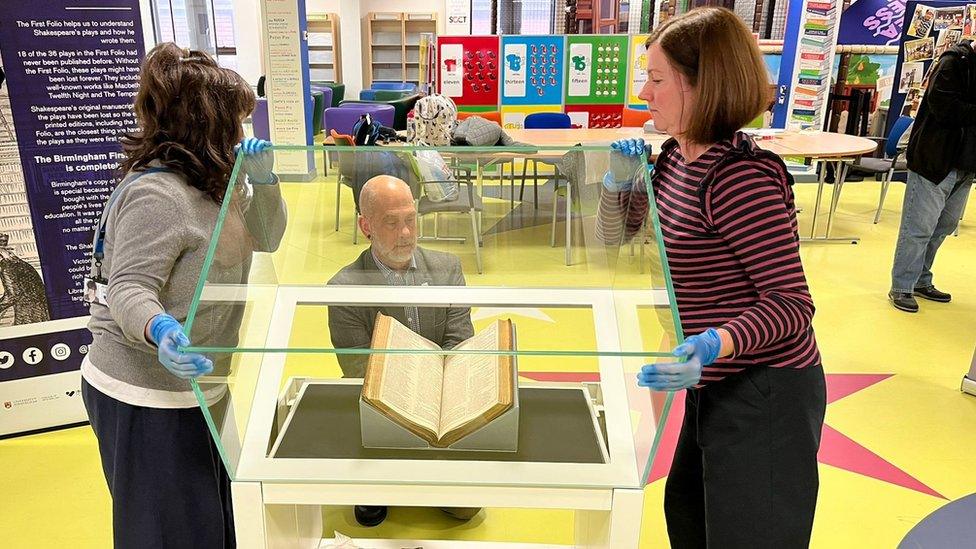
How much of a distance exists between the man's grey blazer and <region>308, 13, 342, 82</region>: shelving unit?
13.2 meters

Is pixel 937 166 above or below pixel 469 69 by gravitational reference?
below

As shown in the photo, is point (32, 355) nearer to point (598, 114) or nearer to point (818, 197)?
point (818, 197)

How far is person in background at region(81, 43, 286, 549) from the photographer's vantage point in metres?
1.55

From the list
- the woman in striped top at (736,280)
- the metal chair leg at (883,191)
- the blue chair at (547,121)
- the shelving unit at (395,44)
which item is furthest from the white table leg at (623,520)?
the shelving unit at (395,44)

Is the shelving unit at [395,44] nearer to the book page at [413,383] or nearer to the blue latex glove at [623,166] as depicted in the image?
the blue latex glove at [623,166]

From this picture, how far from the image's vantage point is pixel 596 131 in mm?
6754

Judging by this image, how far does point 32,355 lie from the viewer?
3.21 metres

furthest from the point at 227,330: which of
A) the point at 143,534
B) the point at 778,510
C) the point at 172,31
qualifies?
the point at 172,31

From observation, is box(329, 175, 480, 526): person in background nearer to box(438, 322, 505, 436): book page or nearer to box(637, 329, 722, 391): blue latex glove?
box(438, 322, 505, 436): book page

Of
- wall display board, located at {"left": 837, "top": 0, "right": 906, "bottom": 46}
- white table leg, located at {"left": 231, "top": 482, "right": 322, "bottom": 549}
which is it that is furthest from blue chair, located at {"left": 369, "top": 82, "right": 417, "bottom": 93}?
white table leg, located at {"left": 231, "top": 482, "right": 322, "bottom": 549}

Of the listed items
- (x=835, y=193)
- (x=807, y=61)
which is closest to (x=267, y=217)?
(x=835, y=193)

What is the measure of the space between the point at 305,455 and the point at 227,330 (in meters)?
0.29

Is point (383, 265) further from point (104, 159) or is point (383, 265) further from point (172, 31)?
point (172, 31)

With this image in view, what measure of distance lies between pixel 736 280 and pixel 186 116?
1.29 meters
